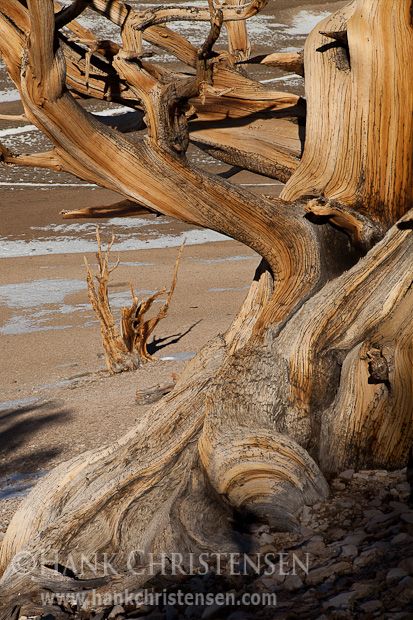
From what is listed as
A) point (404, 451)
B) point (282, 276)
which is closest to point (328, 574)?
point (404, 451)

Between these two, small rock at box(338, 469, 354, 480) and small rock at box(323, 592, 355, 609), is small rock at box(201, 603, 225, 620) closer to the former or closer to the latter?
small rock at box(323, 592, 355, 609)

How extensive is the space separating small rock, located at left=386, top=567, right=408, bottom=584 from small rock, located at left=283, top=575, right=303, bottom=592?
27 cm

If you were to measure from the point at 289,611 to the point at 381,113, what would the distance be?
2264 millimetres

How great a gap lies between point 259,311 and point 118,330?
138 inches

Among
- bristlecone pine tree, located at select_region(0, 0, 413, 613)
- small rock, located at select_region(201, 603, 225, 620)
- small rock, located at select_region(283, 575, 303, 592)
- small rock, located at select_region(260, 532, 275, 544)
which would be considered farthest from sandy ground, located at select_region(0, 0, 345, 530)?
small rock, located at select_region(283, 575, 303, 592)

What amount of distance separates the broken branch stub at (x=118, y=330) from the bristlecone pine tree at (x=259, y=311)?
9.78 feet

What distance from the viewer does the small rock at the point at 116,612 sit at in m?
1.85

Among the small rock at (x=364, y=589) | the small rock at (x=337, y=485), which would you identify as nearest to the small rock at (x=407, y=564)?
the small rock at (x=364, y=589)

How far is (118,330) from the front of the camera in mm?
6254

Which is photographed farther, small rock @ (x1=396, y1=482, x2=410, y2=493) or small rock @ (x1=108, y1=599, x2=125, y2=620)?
small rock @ (x1=396, y1=482, x2=410, y2=493)

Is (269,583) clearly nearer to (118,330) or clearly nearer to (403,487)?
(403,487)

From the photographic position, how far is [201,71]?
2.37 m

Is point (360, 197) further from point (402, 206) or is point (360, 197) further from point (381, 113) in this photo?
point (381, 113)

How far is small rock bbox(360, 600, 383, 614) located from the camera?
1653mm
